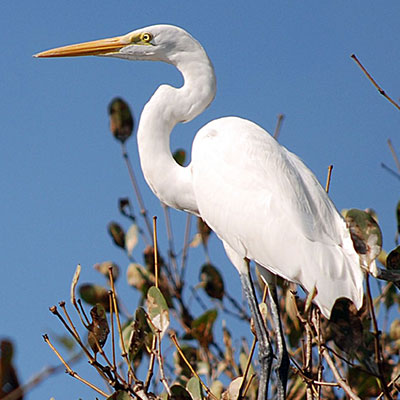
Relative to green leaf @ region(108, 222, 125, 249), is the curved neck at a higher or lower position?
higher

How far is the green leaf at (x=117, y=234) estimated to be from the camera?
3209 mm

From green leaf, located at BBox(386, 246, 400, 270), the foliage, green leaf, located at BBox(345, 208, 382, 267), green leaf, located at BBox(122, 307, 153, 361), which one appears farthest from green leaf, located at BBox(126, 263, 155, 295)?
green leaf, located at BBox(345, 208, 382, 267)

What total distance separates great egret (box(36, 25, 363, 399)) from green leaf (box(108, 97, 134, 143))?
509 mm

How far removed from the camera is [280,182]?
236 centimetres

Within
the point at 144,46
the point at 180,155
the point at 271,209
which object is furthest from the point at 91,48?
the point at 271,209

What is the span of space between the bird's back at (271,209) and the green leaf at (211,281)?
534 millimetres

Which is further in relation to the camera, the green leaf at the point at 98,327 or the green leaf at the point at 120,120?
the green leaf at the point at 120,120

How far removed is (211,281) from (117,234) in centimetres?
53

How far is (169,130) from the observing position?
2779 mm

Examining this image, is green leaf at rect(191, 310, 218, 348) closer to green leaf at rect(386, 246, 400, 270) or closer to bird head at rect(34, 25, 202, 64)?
green leaf at rect(386, 246, 400, 270)

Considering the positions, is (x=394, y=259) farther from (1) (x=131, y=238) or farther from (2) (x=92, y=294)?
(1) (x=131, y=238)

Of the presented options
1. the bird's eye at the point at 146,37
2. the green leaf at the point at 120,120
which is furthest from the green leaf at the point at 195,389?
the green leaf at the point at 120,120

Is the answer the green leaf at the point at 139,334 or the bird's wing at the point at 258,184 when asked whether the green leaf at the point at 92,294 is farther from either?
the green leaf at the point at 139,334

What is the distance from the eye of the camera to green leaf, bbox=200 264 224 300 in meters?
3.03
